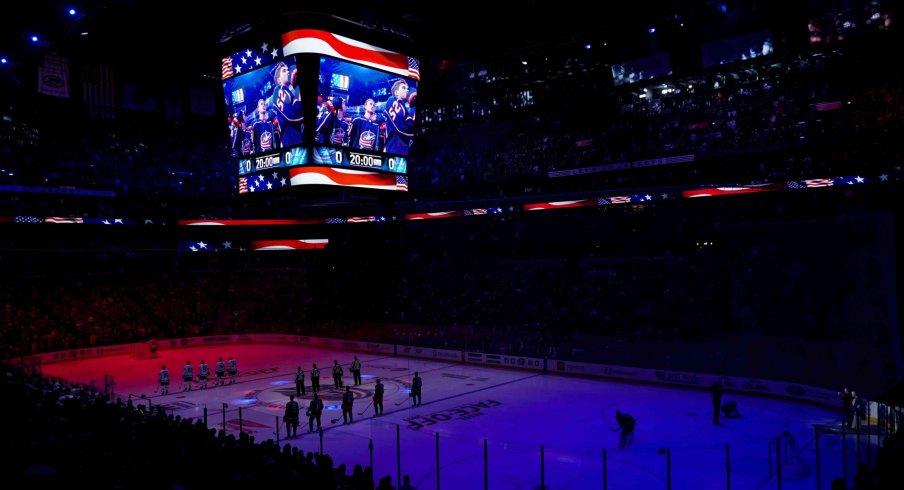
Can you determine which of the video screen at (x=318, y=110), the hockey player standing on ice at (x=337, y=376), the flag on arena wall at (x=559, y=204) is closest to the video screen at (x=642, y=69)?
the flag on arena wall at (x=559, y=204)

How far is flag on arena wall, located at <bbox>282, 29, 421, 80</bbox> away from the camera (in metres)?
15.6

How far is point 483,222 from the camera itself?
138 ft

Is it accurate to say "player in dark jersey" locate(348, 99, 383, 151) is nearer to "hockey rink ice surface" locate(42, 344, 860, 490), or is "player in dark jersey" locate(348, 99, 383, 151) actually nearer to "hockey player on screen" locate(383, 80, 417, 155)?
"hockey player on screen" locate(383, 80, 417, 155)

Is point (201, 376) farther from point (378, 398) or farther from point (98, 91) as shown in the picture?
point (98, 91)

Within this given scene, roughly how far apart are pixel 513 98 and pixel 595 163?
25.1 feet

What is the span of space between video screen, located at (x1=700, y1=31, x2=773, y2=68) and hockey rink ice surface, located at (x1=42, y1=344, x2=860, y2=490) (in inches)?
606

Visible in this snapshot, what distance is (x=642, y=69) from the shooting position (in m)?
33.1

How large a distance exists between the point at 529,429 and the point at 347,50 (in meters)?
11.5

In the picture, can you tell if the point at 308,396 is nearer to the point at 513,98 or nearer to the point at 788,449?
the point at 788,449

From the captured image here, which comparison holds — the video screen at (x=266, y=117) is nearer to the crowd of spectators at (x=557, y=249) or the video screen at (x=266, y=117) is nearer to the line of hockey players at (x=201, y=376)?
the crowd of spectators at (x=557, y=249)

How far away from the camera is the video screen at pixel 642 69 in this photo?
32312 mm

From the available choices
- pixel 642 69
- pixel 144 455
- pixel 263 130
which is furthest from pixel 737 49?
pixel 144 455

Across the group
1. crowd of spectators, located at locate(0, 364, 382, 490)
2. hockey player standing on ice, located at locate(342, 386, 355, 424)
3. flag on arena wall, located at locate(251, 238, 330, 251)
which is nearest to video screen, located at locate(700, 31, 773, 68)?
hockey player standing on ice, located at locate(342, 386, 355, 424)

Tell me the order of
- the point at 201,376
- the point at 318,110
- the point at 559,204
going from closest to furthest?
the point at 318,110, the point at 201,376, the point at 559,204
